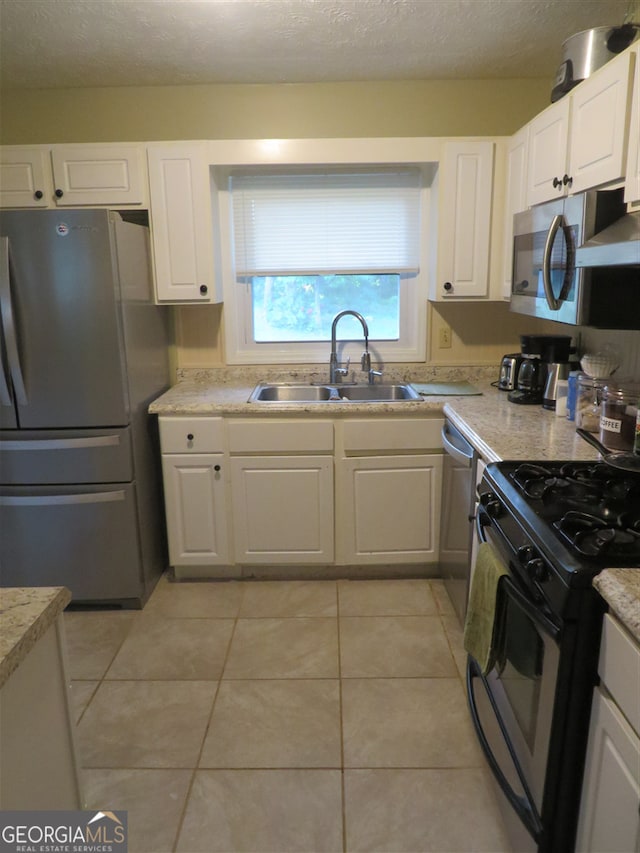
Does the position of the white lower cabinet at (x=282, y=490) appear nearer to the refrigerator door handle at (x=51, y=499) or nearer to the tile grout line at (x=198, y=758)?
the tile grout line at (x=198, y=758)

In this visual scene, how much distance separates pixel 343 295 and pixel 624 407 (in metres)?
1.74

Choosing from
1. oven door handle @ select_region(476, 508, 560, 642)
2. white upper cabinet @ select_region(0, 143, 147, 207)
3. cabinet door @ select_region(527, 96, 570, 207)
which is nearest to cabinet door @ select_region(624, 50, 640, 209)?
cabinet door @ select_region(527, 96, 570, 207)

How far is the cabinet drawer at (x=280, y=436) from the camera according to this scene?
2656 millimetres

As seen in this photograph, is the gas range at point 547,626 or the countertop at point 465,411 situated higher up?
the countertop at point 465,411

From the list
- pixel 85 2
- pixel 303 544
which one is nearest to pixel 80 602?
pixel 303 544

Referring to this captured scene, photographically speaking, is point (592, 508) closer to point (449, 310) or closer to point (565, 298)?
point (565, 298)

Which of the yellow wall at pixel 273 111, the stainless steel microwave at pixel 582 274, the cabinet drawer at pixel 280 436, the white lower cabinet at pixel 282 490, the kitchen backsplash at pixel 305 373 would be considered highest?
the yellow wall at pixel 273 111

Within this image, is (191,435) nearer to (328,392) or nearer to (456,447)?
(328,392)

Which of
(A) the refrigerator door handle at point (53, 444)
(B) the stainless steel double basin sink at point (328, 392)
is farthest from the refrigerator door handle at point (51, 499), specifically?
(B) the stainless steel double basin sink at point (328, 392)

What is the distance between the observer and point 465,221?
2.75 metres

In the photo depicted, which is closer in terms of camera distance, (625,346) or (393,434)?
(625,346)

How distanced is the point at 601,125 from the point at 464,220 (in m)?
0.95

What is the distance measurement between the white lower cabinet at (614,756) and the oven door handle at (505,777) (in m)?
0.12

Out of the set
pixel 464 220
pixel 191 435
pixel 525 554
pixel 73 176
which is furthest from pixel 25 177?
pixel 525 554
